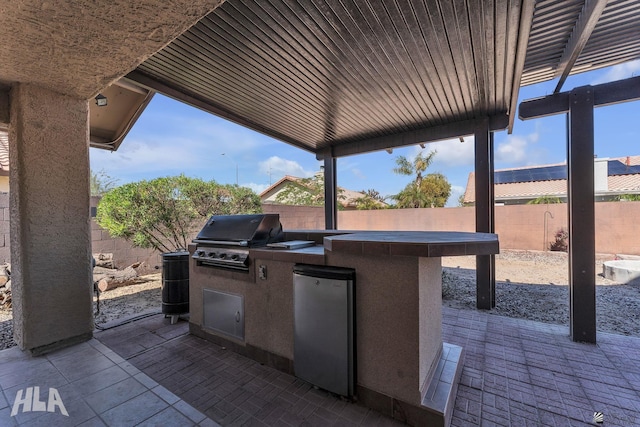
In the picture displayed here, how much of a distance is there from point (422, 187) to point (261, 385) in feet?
51.1

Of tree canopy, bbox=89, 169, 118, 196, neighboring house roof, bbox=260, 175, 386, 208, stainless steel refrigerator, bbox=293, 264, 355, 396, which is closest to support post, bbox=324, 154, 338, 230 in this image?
stainless steel refrigerator, bbox=293, 264, 355, 396

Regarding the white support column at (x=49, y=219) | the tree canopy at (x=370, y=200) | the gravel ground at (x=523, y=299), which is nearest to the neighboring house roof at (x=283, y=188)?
the tree canopy at (x=370, y=200)

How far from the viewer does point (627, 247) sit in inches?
330

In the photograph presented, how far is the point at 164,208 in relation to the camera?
544cm

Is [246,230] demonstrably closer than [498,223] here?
Yes

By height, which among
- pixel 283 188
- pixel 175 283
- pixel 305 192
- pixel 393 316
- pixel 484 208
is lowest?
pixel 175 283

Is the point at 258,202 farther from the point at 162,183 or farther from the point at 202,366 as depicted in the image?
the point at 202,366

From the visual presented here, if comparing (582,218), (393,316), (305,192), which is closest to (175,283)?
(393,316)

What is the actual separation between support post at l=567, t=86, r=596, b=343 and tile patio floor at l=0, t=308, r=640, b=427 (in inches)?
12.4

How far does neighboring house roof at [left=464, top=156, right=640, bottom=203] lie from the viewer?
12.1 metres

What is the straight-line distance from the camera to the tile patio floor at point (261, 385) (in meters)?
1.92

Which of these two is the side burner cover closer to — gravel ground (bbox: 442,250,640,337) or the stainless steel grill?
the stainless steel grill

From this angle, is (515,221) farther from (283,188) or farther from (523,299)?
(283,188)

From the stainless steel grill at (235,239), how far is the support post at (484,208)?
3.40 m
